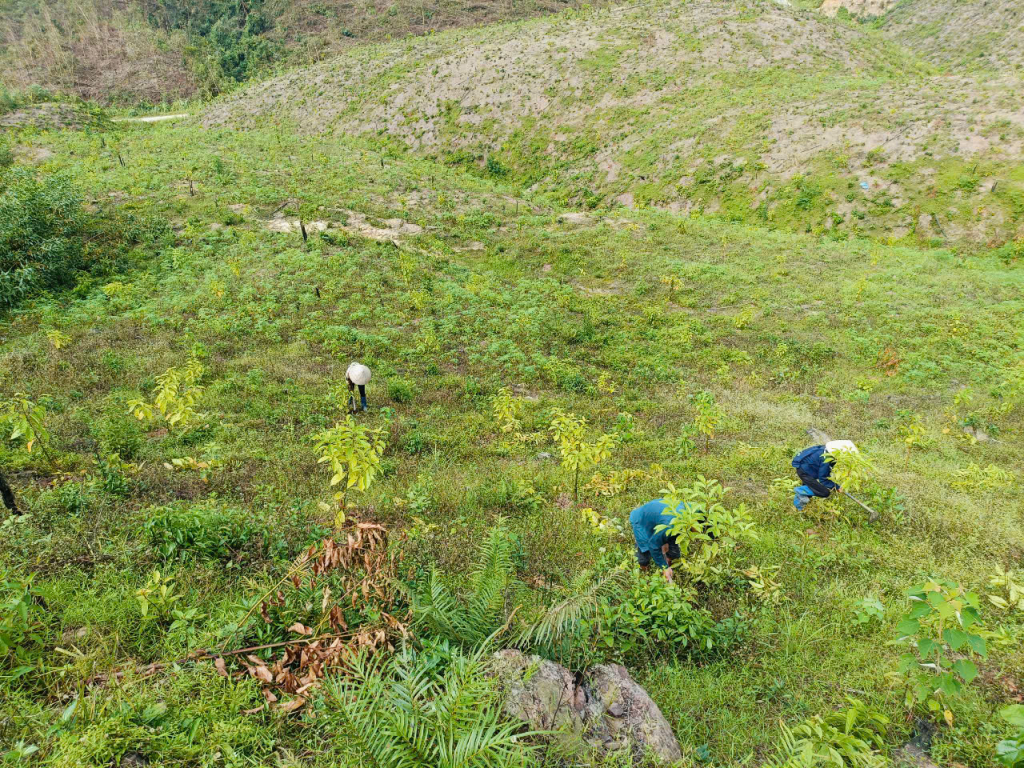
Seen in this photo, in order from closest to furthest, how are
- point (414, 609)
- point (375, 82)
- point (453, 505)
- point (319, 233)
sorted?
point (414, 609), point (453, 505), point (319, 233), point (375, 82)

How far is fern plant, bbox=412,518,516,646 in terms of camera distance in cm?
350

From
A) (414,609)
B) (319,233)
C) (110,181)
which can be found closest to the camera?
(414,609)

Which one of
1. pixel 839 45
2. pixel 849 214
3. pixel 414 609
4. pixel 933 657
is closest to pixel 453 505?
pixel 414 609

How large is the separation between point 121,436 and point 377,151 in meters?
31.8

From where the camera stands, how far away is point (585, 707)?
3.14 meters

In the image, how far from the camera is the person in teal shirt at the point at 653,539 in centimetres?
518

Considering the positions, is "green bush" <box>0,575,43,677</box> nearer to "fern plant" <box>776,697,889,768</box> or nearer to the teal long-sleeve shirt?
"fern plant" <box>776,697,889,768</box>

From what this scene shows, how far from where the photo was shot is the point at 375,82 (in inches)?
1640

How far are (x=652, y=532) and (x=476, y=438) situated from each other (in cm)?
424

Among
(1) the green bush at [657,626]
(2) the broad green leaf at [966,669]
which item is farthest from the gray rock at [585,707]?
(2) the broad green leaf at [966,669]

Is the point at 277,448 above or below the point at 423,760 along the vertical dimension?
below

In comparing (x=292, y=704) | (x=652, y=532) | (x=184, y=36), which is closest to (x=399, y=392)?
(x=652, y=532)

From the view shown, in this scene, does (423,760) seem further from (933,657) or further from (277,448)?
(277,448)

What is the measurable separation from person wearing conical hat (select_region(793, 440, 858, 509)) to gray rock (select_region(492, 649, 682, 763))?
4.60 m
